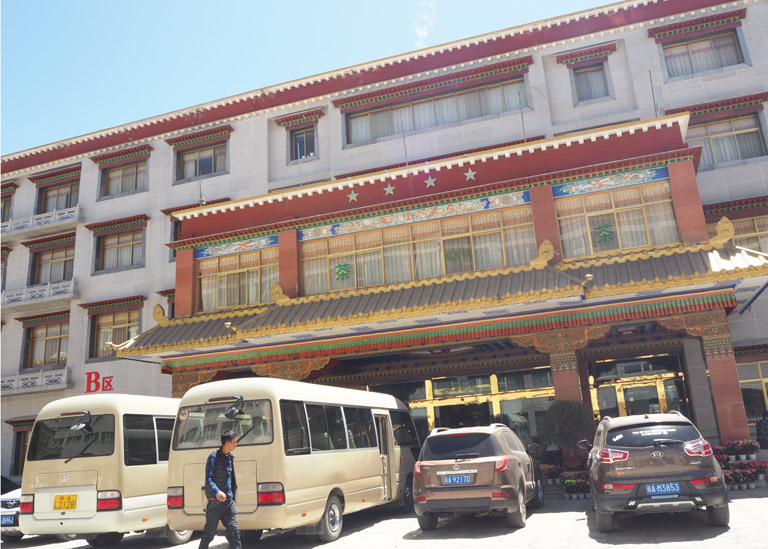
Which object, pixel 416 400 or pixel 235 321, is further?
pixel 416 400

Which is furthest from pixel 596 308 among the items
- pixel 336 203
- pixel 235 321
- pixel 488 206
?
pixel 235 321

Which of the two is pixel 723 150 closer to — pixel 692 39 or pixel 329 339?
pixel 692 39

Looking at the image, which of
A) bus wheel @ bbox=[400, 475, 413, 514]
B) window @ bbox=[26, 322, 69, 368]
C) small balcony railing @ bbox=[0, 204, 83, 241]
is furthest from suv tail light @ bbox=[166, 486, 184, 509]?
small balcony railing @ bbox=[0, 204, 83, 241]

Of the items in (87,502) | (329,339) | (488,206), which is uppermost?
(488,206)

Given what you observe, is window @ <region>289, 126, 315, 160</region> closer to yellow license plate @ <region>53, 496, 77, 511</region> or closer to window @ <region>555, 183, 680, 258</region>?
window @ <region>555, 183, 680, 258</region>

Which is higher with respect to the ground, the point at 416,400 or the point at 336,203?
the point at 336,203

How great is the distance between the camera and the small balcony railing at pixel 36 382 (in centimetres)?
2439

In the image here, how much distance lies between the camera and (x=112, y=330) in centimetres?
2511

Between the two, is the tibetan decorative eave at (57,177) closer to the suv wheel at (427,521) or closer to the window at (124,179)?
the window at (124,179)

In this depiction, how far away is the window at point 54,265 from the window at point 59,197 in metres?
2.11

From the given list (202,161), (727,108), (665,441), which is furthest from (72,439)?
(727,108)

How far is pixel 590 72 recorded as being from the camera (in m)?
21.9

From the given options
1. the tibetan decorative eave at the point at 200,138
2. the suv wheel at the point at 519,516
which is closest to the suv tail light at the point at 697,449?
the suv wheel at the point at 519,516

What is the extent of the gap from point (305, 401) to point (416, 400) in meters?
11.6
